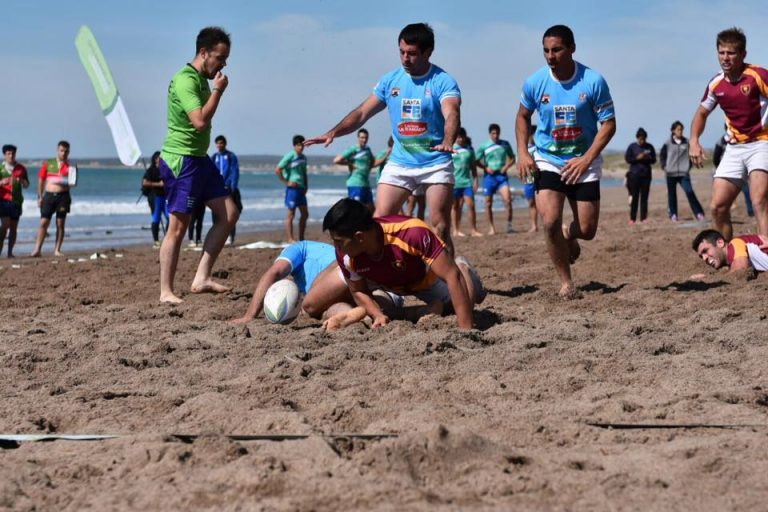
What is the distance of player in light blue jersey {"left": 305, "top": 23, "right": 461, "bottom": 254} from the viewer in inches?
286

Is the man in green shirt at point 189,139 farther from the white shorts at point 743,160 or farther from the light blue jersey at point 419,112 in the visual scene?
the white shorts at point 743,160

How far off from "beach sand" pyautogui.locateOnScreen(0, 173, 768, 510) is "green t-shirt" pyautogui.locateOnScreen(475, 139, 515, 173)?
32.5ft

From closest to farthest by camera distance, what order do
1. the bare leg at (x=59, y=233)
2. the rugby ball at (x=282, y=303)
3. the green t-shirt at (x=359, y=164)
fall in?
the rugby ball at (x=282, y=303)
the bare leg at (x=59, y=233)
the green t-shirt at (x=359, y=164)

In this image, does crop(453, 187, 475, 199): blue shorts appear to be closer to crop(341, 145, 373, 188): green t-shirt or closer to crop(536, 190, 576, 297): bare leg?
crop(341, 145, 373, 188): green t-shirt

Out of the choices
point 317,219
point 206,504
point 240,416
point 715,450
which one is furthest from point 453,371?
point 317,219

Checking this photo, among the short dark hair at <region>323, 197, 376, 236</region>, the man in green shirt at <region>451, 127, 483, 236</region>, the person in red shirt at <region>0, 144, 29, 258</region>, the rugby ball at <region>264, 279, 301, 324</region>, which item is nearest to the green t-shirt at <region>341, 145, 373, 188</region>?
the man in green shirt at <region>451, 127, 483, 236</region>

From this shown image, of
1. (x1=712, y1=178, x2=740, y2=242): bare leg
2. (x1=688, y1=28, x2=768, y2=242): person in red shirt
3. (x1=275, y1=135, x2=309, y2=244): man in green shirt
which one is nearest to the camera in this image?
(x1=688, y1=28, x2=768, y2=242): person in red shirt

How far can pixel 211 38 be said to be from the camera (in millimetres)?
7391

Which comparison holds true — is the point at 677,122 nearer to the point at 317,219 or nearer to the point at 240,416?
the point at 317,219

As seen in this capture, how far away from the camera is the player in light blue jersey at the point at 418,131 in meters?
7.27

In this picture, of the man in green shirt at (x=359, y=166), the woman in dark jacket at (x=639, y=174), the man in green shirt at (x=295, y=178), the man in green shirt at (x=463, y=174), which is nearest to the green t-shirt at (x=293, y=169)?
the man in green shirt at (x=295, y=178)

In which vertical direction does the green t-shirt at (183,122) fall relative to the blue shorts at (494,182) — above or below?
above

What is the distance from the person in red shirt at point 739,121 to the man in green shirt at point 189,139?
387cm

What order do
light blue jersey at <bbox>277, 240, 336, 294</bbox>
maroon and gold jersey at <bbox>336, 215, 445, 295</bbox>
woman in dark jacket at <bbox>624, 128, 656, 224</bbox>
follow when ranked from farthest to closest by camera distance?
woman in dark jacket at <bbox>624, 128, 656, 224</bbox> → light blue jersey at <bbox>277, 240, 336, 294</bbox> → maroon and gold jersey at <bbox>336, 215, 445, 295</bbox>
